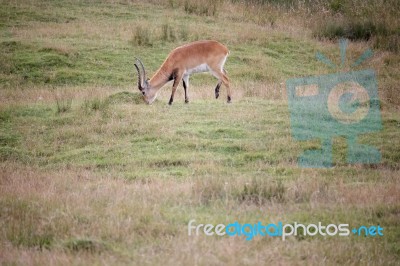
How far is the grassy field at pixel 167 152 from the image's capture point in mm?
6035

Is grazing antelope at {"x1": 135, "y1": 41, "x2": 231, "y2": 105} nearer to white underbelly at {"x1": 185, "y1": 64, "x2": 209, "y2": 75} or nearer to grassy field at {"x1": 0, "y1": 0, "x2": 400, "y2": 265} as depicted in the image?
white underbelly at {"x1": 185, "y1": 64, "x2": 209, "y2": 75}

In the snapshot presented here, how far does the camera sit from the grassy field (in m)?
6.04

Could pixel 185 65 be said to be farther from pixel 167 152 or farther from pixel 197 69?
pixel 167 152

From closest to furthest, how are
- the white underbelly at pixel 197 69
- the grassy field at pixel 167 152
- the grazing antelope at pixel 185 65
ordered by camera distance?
the grassy field at pixel 167 152 < the grazing antelope at pixel 185 65 < the white underbelly at pixel 197 69

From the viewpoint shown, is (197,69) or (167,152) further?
(197,69)

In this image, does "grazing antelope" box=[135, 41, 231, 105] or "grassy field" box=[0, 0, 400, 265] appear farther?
"grazing antelope" box=[135, 41, 231, 105]

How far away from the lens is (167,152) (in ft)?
34.0

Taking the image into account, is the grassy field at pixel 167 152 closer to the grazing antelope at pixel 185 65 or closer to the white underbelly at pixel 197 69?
the grazing antelope at pixel 185 65

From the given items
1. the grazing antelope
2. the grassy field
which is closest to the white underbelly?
the grazing antelope

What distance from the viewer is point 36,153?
10492 mm

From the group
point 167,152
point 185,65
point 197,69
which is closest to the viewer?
point 167,152

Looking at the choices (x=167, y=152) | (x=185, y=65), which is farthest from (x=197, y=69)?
(x=167, y=152)

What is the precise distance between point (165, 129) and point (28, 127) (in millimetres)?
2813

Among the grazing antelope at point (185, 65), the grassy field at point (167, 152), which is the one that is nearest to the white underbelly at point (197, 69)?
the grazing antelope at point (185, 65)
